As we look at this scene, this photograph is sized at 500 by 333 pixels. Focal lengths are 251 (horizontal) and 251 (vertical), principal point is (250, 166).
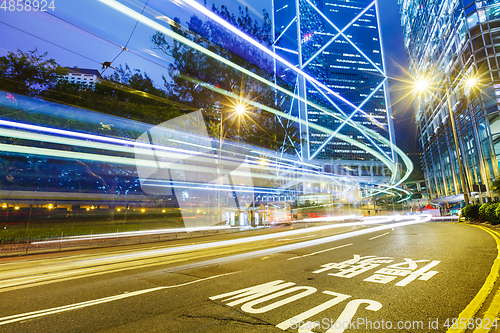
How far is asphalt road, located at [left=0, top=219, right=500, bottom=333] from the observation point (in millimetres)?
3490

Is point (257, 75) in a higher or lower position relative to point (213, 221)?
higher

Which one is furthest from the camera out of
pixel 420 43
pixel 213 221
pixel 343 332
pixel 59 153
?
pixel 420 43

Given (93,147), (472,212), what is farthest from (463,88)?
(93,147)

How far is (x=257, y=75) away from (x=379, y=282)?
772 inches

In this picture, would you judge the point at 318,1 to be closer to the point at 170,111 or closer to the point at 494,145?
the point at 494,145

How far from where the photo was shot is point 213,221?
27.6m

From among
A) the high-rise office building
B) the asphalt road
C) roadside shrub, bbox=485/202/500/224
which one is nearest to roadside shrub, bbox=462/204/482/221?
roadside shrub, bbox=485/202/500/224

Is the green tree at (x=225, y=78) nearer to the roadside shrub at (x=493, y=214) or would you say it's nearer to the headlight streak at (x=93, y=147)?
the headlight streak at (x=93, y=147)

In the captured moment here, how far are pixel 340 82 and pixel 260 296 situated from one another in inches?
6108

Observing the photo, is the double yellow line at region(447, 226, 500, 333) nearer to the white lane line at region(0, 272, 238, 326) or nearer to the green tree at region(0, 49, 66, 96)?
the white lane line at region(0, 272, 238, 326)

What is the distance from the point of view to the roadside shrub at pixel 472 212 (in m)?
20.0

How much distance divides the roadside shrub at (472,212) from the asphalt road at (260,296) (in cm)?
1634

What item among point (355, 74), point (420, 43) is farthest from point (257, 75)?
point (355, 74)

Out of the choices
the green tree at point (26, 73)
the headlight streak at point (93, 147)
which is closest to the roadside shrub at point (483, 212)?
the headlight streak at point (93, 147)
